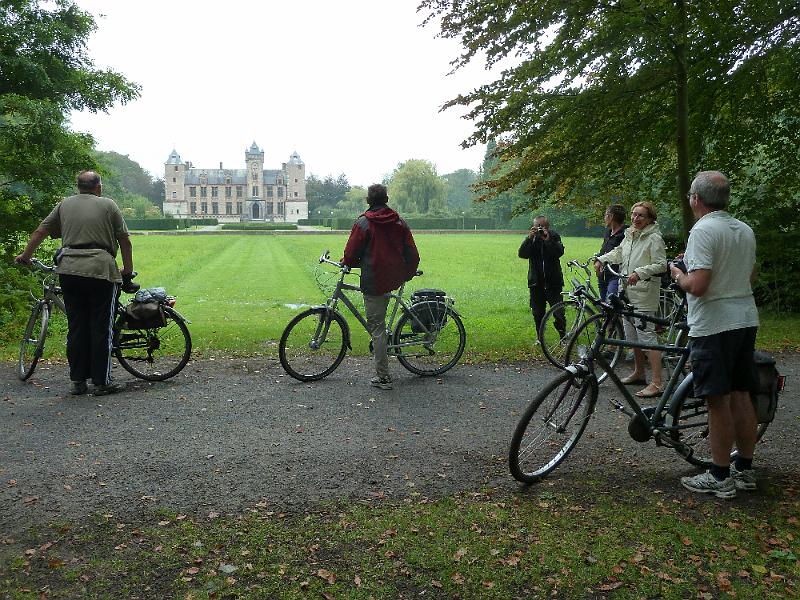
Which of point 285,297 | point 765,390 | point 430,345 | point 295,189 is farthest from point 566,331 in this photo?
point 295,189

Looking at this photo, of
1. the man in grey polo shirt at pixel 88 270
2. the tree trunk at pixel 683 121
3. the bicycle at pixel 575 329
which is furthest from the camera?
the tree trunk at pixel 683 121

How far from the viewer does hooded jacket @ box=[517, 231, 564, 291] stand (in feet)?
28.9

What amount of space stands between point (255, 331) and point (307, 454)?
5940 millimetres

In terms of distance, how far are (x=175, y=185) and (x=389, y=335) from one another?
406ft

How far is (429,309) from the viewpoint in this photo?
7.50 meters

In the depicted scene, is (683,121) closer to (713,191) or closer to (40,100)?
(713,191)

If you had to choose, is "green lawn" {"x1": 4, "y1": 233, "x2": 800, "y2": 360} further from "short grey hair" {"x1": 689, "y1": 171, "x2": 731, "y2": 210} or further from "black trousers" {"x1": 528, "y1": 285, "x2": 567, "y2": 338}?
"short grey hair" {"x1": 689, "y1": 171, "x2": 731, "y2": 210}

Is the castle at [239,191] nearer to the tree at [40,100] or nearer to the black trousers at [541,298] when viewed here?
the tree at [40,100]

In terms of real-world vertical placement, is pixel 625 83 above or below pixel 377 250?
above

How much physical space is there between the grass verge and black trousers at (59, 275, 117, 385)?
2.95m

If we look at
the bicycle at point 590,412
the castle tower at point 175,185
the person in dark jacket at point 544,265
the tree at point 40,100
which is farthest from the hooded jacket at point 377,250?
the castle tower at point 175,185

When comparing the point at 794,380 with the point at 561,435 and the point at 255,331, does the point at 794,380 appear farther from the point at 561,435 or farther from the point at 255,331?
the point at 255,331

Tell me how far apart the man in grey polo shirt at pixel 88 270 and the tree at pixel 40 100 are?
480 cm

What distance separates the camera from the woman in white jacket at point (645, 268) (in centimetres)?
639
